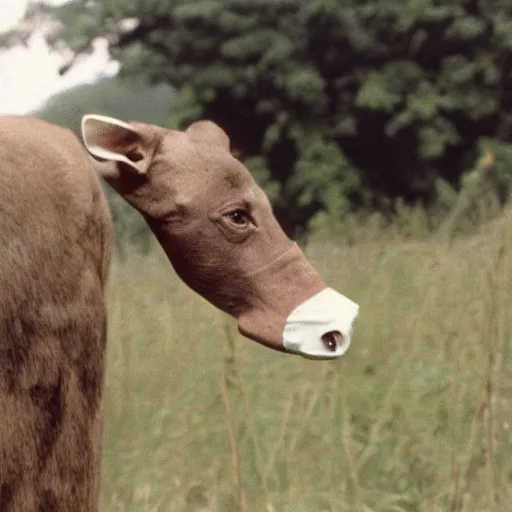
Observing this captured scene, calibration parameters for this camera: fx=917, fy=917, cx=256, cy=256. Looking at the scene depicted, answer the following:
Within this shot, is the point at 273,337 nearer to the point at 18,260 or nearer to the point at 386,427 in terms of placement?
the point at 18,260

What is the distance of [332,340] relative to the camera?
2.34 ft

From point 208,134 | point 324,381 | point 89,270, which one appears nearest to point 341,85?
point 324,381

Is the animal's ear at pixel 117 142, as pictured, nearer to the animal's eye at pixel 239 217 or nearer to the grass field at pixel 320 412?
the animal's eye at pixel 239 217

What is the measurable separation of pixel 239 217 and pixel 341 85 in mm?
4604

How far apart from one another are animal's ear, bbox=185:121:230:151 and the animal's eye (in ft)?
0.21

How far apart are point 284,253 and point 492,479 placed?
64 cm

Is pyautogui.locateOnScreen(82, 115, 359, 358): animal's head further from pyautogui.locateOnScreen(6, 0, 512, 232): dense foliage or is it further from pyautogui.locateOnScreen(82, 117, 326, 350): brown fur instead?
pyautogui.locateOnScreen(6, 0, 512, 232): dense foliage

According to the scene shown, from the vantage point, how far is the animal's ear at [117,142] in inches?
27.1

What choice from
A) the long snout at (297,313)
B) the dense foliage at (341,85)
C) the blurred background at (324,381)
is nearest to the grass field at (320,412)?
the blurred background at (324,381)

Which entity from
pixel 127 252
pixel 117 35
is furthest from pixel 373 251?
pixel 117 35

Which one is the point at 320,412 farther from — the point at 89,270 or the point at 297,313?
the point at 89,270

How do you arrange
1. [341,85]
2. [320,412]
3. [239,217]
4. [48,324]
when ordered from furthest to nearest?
[341,85] < [320,412] < [239,217] < [48,324]

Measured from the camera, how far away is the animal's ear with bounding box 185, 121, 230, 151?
0.74m

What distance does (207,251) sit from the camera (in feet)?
2.35
